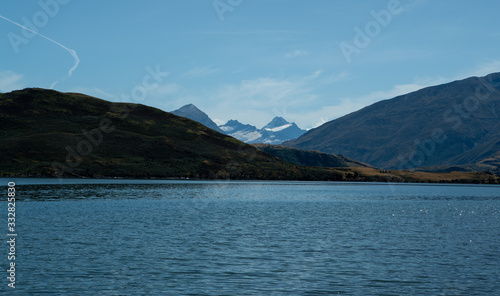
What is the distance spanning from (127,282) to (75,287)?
10.8ft

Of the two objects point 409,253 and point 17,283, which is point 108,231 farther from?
point 409,253

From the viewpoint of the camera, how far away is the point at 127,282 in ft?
102

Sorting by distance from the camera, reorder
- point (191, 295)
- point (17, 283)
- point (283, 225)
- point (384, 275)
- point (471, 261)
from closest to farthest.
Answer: point (191, 295) < point (17, 283) < point (384, 275) < point (471, 261) < point (283, 225)

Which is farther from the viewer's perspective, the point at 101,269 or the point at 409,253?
the point at 409,253

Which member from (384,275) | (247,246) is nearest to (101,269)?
(247,246)

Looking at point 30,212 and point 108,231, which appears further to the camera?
point 30,212

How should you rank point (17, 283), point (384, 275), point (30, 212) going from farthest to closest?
1. point (30, 212)
2. point (384, 275)
3. point (17, 283)

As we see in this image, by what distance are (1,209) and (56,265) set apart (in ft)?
162

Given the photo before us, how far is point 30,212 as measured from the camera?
3002 inches

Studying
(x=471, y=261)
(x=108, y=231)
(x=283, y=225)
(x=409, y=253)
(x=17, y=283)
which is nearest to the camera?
(x=17, y=283)

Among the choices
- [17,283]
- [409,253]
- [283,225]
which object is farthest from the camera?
[283,225]

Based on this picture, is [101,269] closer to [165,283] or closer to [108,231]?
[165,283]

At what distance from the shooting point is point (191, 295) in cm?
2784

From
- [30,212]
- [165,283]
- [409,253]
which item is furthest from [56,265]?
[30,212]
